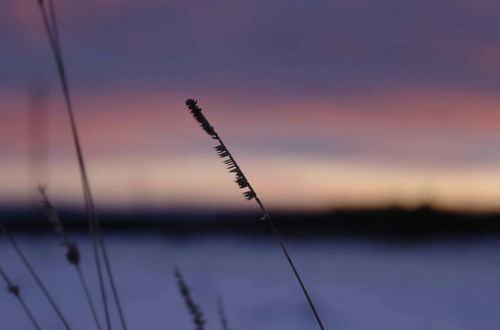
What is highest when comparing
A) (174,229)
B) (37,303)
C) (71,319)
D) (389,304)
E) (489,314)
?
(174,229)

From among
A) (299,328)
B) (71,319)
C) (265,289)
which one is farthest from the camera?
(265,289)

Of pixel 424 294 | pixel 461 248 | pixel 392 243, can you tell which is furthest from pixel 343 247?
pixel 424 294

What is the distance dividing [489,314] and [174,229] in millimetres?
4191

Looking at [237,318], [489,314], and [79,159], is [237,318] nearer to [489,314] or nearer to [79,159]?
[489,314]

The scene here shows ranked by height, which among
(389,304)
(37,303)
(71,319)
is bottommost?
(389,304)

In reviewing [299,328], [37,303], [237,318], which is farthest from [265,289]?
[299,328]

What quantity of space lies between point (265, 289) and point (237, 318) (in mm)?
1091

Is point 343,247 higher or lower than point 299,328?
higher

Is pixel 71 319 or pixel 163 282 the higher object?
pixel 163 282

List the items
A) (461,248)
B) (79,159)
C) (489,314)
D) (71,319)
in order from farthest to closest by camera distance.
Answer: (461,248) → (489,314) → (71,319) → (79,159)

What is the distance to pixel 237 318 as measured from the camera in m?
4.48

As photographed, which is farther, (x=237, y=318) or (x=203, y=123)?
(x=237, y=318)

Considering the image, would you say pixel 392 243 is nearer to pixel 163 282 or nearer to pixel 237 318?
pixel 163 282

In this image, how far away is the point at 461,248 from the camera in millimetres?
7746
